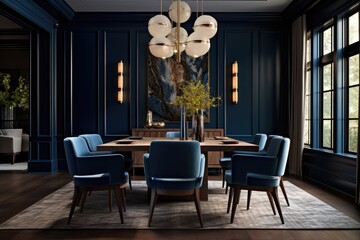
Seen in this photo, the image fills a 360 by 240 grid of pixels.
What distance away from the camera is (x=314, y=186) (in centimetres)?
523

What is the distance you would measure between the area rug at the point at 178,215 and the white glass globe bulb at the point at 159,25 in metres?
1.97

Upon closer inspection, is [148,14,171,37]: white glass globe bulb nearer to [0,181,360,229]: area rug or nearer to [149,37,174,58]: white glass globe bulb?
[149,37,174,58]: white glass globe bulb

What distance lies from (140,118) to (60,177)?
1.77 m

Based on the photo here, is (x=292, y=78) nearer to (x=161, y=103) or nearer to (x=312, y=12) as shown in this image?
(x=312, y=12)

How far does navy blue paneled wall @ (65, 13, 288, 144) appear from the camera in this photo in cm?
671

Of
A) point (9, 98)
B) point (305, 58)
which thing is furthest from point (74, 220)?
point (9, 98)

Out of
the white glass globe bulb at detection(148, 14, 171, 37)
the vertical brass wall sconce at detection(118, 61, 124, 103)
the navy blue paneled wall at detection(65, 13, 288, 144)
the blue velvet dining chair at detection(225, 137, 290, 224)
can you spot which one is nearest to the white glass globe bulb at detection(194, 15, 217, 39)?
the white glass globe bulb at detection(148, 14, 171, 37)

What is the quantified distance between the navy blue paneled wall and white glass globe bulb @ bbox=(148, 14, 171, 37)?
2628 mm

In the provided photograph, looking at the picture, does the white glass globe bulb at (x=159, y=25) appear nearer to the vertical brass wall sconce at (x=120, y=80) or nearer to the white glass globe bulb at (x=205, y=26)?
the white glass globe bulb at (x=205, y=26)

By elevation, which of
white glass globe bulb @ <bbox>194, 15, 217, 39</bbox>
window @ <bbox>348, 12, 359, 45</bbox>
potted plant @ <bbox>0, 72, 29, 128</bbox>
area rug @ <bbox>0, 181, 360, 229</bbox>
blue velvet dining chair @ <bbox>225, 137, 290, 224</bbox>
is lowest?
area rug @ <bbox>0, 181, 360, 229</bbox>

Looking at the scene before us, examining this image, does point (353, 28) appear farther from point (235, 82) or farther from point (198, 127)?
point (198, 127)

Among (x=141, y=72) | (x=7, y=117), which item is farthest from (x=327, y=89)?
(x=7, y=117)

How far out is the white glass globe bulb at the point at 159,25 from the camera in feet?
13.3

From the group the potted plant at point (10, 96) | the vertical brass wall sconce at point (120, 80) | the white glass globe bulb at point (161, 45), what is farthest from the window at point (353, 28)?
the potted plant at point (10, 96)
